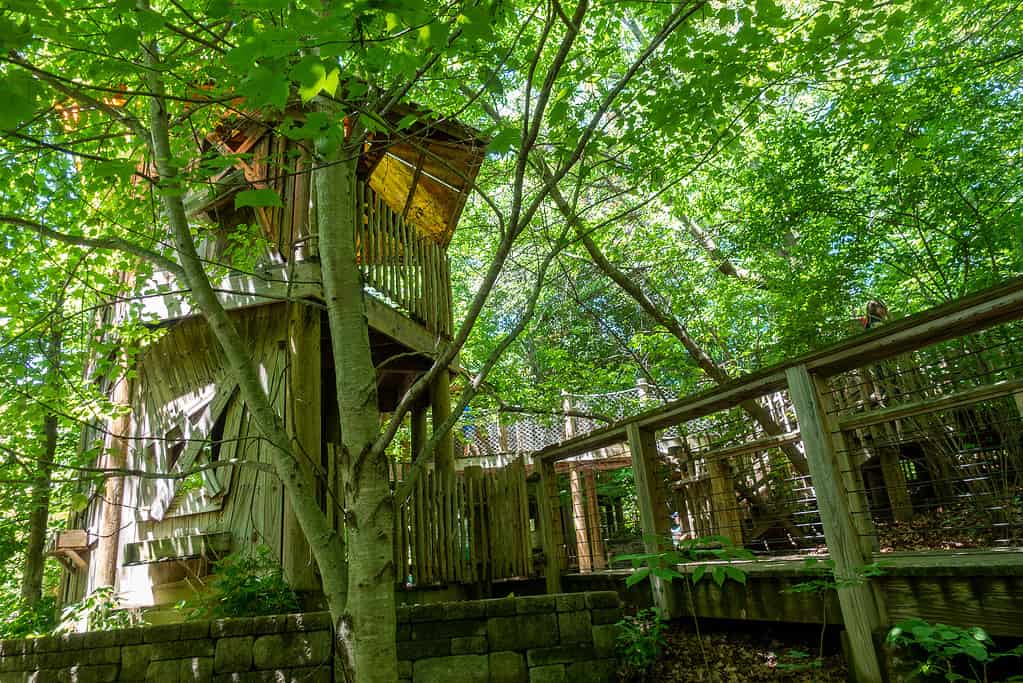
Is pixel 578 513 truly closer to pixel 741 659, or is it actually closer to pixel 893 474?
pixel 893 474

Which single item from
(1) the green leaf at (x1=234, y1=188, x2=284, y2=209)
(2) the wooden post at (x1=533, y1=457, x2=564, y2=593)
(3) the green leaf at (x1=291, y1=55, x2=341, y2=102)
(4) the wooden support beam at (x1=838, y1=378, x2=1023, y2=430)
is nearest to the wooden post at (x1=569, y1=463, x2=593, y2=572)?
(2) the wooden post at (x1=533, y1=457, x2=564, y2=593)

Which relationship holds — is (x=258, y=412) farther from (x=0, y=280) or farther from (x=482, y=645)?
(x=0, y=280)

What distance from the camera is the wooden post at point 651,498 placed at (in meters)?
4.71

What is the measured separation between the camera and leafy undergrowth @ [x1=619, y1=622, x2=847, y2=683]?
3.71 m

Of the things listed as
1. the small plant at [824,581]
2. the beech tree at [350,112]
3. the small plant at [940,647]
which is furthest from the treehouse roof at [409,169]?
the small plant at [940,647]

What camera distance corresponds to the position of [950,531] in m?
7.62

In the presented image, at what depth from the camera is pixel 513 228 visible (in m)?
2.76

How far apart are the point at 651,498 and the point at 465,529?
2.18 metres

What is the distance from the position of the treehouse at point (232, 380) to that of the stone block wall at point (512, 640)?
1817 mm

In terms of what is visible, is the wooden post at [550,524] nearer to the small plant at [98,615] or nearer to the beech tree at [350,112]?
the beech tree at [350,112]

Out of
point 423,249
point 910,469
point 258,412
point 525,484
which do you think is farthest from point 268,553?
point 910,469

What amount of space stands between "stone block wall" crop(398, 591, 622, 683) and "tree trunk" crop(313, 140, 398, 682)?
1.59 m

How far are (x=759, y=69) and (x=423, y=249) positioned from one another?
439 cm

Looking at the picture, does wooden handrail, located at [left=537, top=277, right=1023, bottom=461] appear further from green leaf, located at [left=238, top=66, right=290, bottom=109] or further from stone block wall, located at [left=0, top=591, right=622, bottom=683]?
green leaf, located at [left=238, top=66, right=290, bottom=109]
